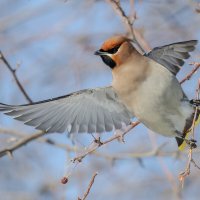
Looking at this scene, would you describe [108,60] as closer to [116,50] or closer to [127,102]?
[116,50]

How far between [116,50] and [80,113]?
19.5 inches

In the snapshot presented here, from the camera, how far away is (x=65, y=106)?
4.11 meters

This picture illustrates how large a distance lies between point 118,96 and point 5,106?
0.72 meters

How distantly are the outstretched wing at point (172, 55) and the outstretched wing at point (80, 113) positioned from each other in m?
0.37

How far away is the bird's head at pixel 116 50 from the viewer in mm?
3945

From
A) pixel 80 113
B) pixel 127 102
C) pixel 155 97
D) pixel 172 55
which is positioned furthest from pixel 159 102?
pixel 80 113

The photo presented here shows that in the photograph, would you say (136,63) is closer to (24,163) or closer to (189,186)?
(189,186)

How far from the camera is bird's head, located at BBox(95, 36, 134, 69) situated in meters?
3.95

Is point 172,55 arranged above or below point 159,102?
above

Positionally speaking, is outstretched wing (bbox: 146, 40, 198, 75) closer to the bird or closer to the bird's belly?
the bird

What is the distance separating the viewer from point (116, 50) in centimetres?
399

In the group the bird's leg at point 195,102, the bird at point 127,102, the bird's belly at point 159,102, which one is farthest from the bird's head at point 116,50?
the bird's leg at point 195,102

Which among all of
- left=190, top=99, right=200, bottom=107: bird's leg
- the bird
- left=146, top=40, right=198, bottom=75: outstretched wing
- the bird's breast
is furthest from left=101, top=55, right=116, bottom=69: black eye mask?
left=190, top=99, right=200, bottom=107: bird's leg

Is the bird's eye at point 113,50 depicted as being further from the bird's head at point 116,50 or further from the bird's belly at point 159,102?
the bird's belly at point 159,102
